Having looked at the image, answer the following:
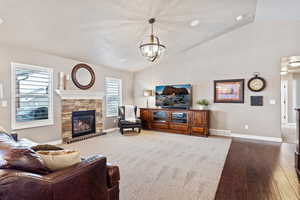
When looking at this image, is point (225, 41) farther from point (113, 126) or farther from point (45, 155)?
point (45, 155)

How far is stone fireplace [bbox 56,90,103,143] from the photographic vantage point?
4945mm

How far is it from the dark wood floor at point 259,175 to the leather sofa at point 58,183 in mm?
1656

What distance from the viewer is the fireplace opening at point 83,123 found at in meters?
5.26

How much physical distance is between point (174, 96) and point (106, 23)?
11.9 ft

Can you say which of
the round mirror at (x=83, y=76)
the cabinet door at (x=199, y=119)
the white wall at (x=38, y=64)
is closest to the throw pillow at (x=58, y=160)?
the white wall at (x=38, y=64)

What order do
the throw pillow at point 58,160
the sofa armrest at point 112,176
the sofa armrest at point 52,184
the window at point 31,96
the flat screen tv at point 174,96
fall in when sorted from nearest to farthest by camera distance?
the sofa armrest at point 52,184
the throw pillow at point 58,160
the sofa armrest at point 112,176
the window at point 31,96
the flat screen tv at point 174,96

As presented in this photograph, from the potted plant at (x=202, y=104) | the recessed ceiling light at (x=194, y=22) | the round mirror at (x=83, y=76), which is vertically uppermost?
the recessed ceiling light at (x=194, y=22)

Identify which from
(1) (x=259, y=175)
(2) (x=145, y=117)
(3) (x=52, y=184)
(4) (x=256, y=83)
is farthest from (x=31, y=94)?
(4) (x=256, y=83)

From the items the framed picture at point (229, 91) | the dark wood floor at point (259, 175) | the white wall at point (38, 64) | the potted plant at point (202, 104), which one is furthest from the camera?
the potted plant at point (202, 104)

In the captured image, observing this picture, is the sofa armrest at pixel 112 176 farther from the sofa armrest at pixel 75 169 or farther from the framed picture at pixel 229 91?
the framed picture at pixel 229 91

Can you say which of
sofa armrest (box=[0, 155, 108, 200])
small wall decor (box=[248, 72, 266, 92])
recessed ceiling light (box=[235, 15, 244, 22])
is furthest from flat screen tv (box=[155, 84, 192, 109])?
sofa armrest (box=[0, 155, 108, 200])

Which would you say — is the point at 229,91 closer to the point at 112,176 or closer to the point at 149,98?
the point at 149,98

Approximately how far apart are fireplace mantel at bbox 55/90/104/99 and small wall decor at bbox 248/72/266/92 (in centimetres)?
497

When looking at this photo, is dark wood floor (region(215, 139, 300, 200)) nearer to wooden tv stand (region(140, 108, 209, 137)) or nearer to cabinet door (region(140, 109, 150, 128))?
wooden tv stand (region(140, 108, 209, 137))
